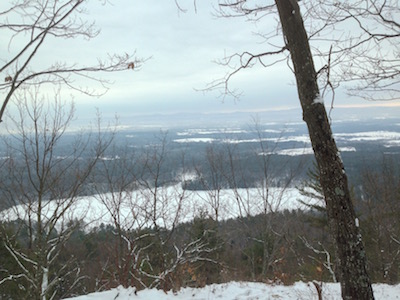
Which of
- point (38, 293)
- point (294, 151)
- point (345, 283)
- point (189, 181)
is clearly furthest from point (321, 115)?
point (294, 151)

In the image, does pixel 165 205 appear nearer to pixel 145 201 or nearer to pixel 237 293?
pixel 145 201

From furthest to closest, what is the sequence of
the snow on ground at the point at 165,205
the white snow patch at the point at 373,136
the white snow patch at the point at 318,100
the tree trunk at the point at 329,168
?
the white snow patch at the point at 373,136
the snow on ground at the point at 165,205
the white snow patch at the point at 318,100
the tree trunk at the point at 329,168

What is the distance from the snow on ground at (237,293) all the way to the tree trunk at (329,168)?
261 centimetres

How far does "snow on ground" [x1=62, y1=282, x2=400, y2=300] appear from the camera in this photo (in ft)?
13.7

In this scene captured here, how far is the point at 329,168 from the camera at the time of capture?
2.29 m

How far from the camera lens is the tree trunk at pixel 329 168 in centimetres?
220

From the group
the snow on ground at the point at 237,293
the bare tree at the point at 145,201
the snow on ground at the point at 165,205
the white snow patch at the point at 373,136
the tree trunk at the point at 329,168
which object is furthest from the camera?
the white snow patch at the point at 373,136

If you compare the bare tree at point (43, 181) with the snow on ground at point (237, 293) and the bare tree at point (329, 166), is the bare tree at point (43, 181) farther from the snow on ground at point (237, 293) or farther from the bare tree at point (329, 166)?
the bare tree at point (329, 166)

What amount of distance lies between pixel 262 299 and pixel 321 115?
11.3 ft

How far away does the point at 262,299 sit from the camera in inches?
177

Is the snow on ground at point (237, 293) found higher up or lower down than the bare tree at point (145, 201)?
lower down

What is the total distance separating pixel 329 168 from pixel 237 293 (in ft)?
11.1

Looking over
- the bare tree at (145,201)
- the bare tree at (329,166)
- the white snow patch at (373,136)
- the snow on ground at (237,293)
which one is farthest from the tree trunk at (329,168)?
the white snow patch at (373,136)

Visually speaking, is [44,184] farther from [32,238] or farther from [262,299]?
[262,299]
